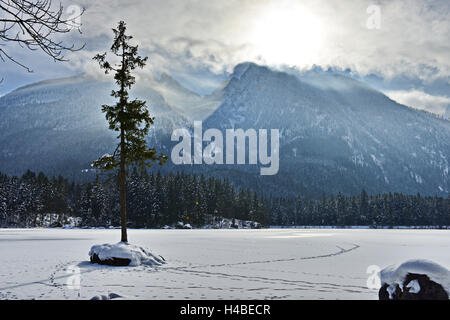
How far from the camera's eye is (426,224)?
15962 cm

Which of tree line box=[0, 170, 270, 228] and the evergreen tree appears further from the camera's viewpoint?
tree line box=[0, 170, 270, 228]

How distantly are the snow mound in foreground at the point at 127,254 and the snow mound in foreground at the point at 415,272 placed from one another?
1256cm

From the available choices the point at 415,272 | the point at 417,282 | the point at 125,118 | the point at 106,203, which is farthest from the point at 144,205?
the point at 417,282

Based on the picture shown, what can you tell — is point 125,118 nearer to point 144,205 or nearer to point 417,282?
point 417,282

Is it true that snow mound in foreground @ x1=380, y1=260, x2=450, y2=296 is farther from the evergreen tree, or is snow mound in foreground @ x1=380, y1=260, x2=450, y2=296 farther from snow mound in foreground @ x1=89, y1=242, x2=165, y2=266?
the evergreen tree

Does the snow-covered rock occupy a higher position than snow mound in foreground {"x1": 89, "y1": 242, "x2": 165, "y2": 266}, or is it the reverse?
the snow-covered rock

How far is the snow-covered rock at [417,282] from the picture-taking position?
8.24 m

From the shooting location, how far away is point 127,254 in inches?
725

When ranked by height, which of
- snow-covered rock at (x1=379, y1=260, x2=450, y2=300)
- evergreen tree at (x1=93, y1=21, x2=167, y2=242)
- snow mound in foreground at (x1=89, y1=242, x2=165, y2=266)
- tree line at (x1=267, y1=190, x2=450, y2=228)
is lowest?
tree line at (x1=267, y1=190, x2=450, y2=228)

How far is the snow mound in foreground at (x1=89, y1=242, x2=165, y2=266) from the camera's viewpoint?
1831 centimetres

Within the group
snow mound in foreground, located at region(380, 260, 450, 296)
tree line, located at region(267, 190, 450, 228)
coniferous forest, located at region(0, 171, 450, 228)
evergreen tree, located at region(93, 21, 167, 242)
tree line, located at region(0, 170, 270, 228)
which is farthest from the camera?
tree line, located at region(267, 190, 450, 228)

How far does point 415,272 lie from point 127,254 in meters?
13.8

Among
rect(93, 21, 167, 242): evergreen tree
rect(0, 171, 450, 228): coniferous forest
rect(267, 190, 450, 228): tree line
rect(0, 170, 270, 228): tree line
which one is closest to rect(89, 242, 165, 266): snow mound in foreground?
rect(93, 21, 167, 242): evergreen tree
